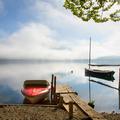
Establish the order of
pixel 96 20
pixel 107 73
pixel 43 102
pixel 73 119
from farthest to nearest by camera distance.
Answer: pixel 107 73 → pixel 43 102 → pixel 73 119 → pixel 96 20

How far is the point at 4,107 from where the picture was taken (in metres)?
21.5

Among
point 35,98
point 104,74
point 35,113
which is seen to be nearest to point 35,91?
point 35,98

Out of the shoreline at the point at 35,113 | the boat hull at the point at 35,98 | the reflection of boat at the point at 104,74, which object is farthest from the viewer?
the reflection of boat at the point at 104,74

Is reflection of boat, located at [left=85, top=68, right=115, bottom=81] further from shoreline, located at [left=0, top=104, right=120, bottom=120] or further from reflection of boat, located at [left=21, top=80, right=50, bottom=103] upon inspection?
shoreline, located at [left=0, top=104, right=120, bottom=120]

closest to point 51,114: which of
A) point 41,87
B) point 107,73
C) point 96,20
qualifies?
point 96,20

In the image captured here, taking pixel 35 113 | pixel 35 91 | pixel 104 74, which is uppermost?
pixel 35 91

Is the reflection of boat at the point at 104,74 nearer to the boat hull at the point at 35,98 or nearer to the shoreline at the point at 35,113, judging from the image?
the boat hull at the point at 35,98

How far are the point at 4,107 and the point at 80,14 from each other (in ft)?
34.3

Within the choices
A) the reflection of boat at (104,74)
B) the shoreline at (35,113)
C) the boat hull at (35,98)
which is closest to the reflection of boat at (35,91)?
the boat hull at (35,98)

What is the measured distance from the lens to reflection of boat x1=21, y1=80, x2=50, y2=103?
26.3 m

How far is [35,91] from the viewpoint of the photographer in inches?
1068

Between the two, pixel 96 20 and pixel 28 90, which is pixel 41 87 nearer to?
pixel 28 90

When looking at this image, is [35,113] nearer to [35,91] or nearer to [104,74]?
[35,91]

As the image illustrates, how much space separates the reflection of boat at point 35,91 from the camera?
86.3 feet
